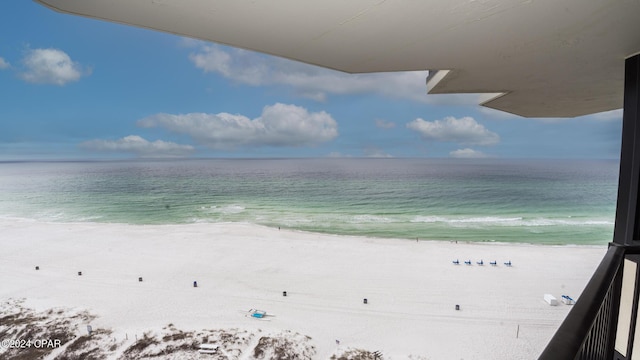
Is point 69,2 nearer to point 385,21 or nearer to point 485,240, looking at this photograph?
point 385,21

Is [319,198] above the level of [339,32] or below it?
below

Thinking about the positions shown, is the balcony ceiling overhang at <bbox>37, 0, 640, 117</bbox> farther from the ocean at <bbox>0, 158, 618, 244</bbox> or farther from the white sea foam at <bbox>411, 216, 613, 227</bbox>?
the white sea foam at <bbox>411, 216, 613, 227</bbox>

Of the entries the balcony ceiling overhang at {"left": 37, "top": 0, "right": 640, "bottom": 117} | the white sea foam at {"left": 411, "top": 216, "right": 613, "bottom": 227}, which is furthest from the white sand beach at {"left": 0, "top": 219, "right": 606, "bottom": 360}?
the balcony ceiling overhang at {"left": 37, "top": 0, "right": 640, "bottom": 117}

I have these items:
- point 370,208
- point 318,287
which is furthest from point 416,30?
point 370,208

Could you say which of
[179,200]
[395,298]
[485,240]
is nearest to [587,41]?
[395,298]

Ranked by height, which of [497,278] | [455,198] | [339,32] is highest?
[339,32]

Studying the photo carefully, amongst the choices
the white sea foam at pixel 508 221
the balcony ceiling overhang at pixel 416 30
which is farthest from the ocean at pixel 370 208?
the balcony ceiling overhang at pixel 416 30

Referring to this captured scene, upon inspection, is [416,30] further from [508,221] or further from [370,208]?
[370,208]
